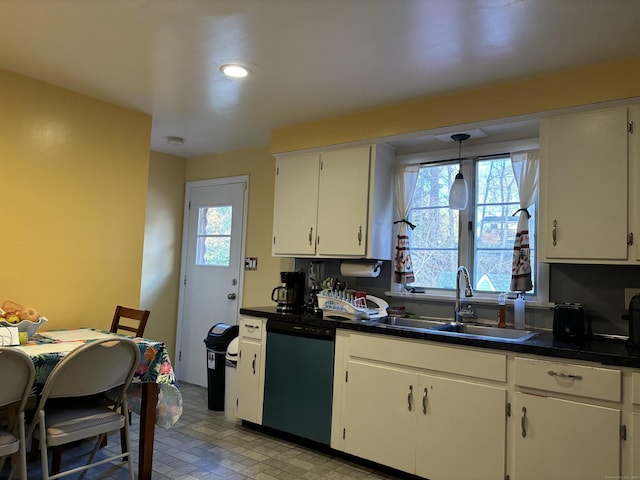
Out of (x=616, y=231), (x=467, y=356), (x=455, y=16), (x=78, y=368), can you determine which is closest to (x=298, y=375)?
(x=467, y=356)

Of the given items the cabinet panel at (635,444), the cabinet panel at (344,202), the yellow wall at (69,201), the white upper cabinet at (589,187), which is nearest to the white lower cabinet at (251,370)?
the cabinet panel at (344,202)

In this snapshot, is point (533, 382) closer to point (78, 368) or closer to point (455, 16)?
point (455, 16)

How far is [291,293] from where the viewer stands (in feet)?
12.1

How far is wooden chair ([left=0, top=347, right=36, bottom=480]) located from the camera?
Result: 6.41 feet

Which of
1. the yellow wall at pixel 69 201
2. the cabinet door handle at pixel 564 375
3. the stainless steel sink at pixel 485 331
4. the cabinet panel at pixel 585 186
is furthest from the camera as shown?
the yellow wall at pixel 69 201

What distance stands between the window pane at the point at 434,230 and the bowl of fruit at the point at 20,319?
251 cm

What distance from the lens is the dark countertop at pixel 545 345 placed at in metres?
2.19

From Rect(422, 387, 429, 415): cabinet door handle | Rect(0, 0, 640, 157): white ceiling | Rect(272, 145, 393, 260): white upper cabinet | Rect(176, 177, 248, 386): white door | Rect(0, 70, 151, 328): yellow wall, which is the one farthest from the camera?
Rect(176, 177, 248, 386): white door

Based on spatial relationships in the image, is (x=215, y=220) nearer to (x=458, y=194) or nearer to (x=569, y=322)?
(x=458, y=194)

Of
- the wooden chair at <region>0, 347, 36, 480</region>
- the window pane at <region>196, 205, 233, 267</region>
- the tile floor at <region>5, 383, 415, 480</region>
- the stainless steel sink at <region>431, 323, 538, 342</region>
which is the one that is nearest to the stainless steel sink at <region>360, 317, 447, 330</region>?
the stainless steel sink at <region>431, 323, 538, 342</region>

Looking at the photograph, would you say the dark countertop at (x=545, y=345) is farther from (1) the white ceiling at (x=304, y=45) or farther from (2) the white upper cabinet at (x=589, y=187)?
(1) the white ceiling at (x=304, y=45)

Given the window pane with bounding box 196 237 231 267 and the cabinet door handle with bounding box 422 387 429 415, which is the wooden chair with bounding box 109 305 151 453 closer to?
the window pane with bounding box 196 237 231 267

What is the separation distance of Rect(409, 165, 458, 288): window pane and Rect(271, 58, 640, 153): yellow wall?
0.53 m

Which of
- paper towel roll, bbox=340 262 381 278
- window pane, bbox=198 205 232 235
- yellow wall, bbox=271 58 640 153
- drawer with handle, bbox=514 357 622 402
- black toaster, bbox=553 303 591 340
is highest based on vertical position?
yellow wall, bbox=271 58 640 153
